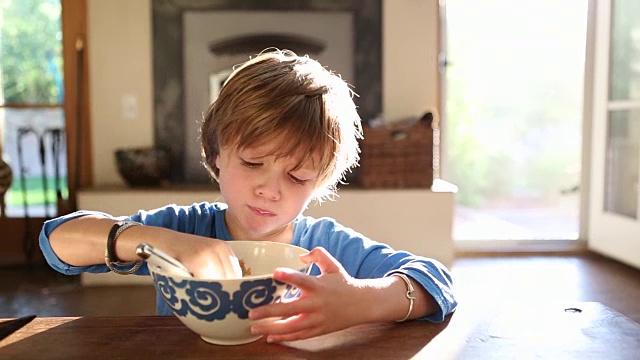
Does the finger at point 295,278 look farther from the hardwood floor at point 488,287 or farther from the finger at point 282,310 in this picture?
the hardwood floor at point 488,287

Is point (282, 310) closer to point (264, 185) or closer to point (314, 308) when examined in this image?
point (314, 308)

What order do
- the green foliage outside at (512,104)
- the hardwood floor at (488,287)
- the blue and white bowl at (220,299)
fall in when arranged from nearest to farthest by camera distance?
the blue and white bowl at (220,299)
the hardwood floor at (488,287)
the green foliage outside at (512,104)

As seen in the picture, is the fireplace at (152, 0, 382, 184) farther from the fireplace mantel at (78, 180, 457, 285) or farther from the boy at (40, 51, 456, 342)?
the boy at (40, 51, 456, 342)

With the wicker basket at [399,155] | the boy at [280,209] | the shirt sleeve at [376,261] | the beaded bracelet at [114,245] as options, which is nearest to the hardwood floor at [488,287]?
the wicker basket at [399,155]

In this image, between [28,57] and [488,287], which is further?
[28,57]

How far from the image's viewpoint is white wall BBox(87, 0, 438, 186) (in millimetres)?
3332

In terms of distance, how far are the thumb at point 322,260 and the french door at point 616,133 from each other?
9.17ft

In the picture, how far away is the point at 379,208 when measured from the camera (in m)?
3.06

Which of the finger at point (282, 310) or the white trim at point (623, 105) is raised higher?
the white trim at point (623, 105)

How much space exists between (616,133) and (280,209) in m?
2.95

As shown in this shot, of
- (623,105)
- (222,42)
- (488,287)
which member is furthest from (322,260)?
(623,105)

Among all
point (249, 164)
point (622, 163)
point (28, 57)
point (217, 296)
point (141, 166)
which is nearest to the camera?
point (217, 296)

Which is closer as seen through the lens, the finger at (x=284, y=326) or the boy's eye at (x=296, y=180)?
the finger at (x=284, y=326)

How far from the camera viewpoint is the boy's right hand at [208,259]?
27.2 inches
